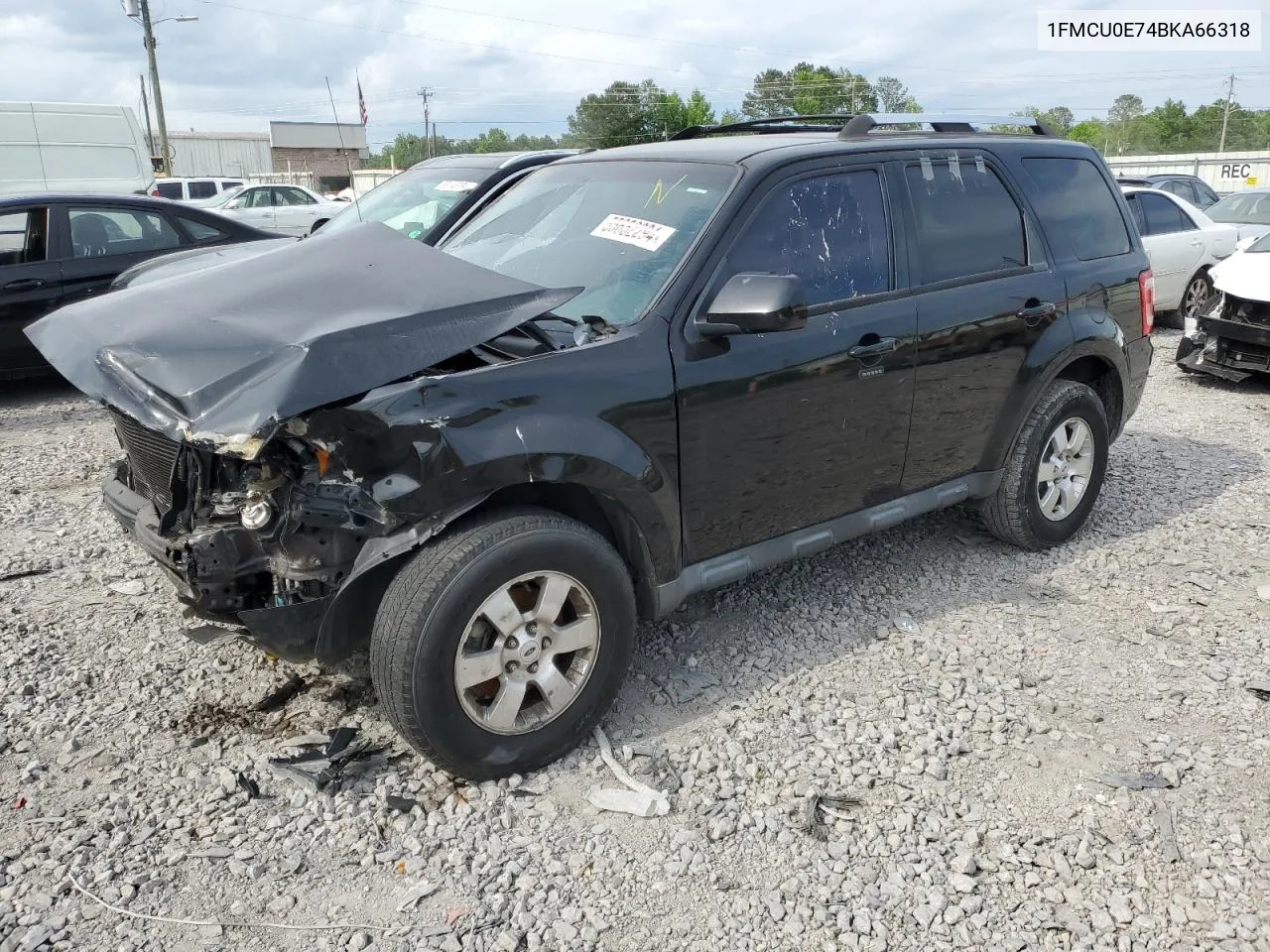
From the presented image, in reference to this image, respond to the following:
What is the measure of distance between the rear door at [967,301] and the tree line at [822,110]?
55.1m

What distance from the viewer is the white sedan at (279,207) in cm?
1766

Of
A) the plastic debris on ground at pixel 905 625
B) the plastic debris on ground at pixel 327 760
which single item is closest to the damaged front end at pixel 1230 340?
the plastic debris on ground at pixel 905 625

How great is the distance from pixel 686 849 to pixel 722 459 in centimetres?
131

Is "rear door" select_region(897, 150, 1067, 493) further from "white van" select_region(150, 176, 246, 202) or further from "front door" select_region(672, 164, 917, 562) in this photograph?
"white van" select_region(150, 176, 246, 202)

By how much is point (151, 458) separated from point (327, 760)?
1.12m

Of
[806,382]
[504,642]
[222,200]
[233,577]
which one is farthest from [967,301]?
[222,200]

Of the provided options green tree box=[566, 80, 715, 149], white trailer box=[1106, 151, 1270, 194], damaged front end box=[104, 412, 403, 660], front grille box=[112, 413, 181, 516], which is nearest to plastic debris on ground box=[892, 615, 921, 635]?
damaged front end box=[104, 412, 403, 660]

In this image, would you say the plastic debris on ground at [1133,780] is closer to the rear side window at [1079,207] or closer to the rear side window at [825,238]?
the rear side window at [825,238]

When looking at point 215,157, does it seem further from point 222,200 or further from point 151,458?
point 151,458

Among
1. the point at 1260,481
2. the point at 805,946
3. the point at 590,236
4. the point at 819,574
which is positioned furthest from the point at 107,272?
the point at 1260,481

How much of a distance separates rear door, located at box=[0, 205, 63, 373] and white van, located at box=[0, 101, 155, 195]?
29.7 feet

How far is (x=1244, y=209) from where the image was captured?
43.0 ft

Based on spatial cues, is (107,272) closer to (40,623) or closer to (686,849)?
(40,623)

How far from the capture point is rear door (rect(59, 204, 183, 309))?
25.8ft
